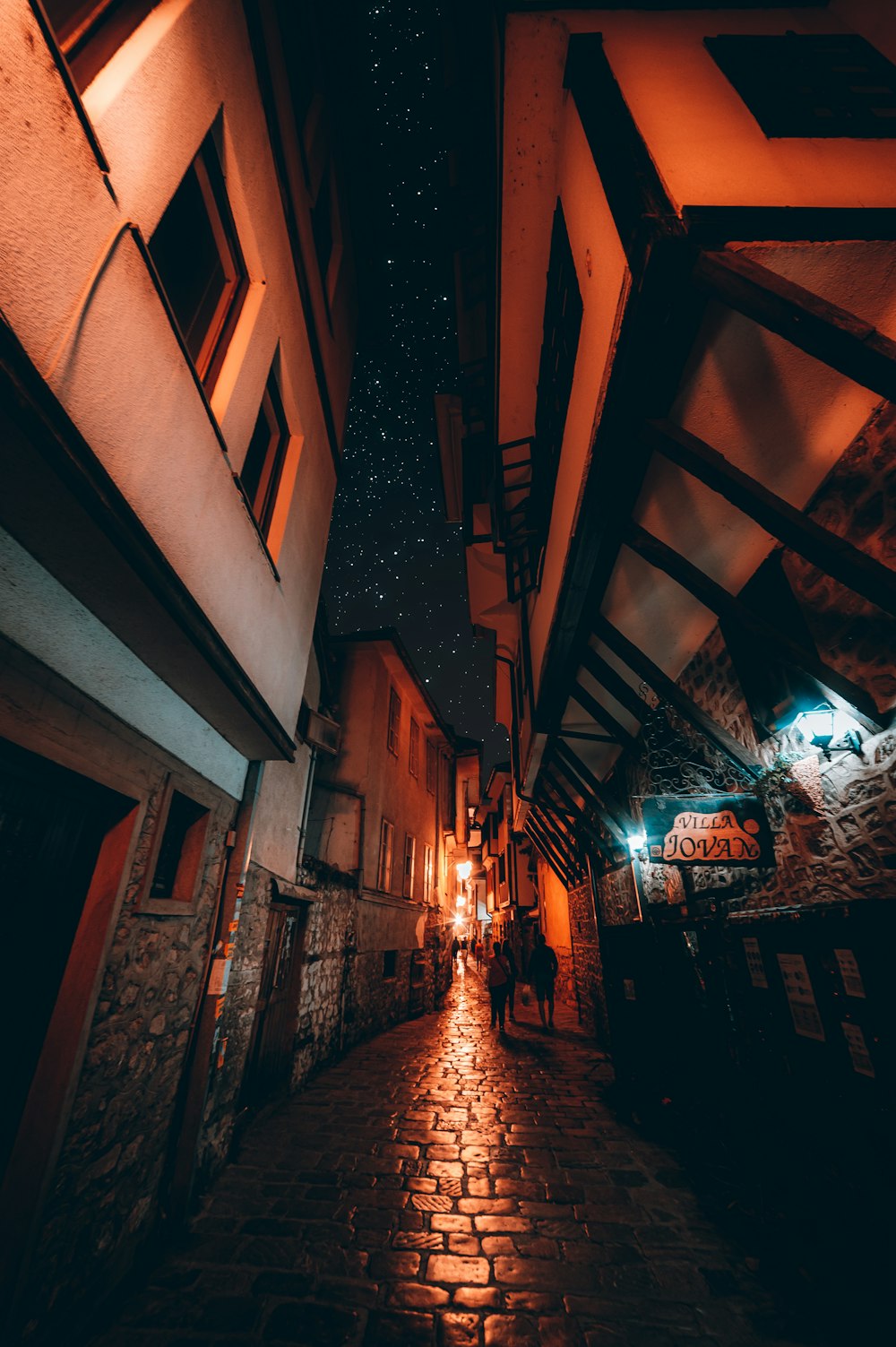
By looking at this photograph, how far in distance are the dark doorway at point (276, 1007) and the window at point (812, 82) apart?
974 centimetres

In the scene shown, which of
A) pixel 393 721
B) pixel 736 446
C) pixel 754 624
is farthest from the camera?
pixel 393 721

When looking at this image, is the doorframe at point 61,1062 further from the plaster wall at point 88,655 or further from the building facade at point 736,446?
the building facade at point 736,446

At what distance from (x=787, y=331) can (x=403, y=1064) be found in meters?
11.7

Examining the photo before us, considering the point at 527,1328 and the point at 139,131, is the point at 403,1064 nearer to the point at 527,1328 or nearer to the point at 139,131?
the point at 527,1328

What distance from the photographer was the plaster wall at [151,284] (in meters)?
2.22

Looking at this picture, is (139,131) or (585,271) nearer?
(139,131)

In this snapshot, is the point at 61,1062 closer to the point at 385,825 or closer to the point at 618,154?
the point at 618,154

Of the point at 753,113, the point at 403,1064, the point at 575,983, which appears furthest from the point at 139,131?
the point at 575,983

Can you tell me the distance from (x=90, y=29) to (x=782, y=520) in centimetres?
532

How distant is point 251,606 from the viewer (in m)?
4.90

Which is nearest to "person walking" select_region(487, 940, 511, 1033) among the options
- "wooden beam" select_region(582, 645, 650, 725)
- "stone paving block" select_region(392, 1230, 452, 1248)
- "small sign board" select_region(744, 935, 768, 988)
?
"stone paving block" select_region(392, 1230, 452, 1248)

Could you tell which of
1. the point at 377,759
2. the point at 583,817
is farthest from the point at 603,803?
the point at 377,759

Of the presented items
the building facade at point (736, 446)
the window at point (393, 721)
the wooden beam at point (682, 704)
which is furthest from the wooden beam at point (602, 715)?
the window at point (393, 721)

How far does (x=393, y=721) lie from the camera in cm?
1642
